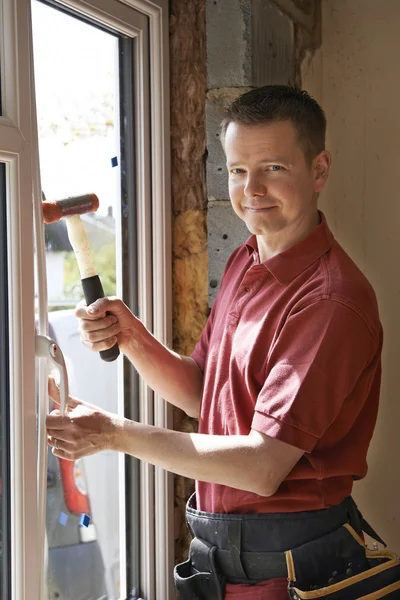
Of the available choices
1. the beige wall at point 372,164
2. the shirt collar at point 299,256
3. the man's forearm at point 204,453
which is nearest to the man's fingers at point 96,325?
the man's forearm at point 204,453

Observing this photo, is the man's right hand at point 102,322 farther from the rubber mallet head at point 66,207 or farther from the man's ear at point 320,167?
the man's ear at point 320,167

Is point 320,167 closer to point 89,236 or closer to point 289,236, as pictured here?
point 289,236

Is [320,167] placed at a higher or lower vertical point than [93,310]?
higher

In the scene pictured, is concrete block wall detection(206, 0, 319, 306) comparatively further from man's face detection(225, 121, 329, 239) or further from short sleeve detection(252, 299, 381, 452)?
short sleeve detection(252, 299, 381, 452)

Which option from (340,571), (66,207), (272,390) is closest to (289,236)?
(272,390)

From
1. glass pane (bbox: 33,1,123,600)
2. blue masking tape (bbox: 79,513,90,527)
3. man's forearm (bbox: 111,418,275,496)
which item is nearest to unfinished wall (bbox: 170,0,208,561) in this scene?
glass pane (bbox: 33,1,123,600)

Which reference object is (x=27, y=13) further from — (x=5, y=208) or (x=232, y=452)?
(x=232, y=452)

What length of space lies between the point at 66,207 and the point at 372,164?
115cm

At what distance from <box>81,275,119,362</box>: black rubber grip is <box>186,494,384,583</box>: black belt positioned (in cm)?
41

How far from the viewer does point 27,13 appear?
1.48 m

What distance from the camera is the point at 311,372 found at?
144 cm

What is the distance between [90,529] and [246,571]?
540 millimetres

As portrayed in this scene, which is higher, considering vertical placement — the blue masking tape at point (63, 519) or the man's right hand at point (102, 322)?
the man's right hand at point (102, 322)

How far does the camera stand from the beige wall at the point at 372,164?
2.31m
